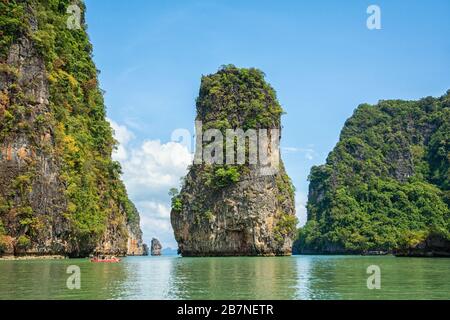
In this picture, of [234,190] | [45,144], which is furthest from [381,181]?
[45,144]

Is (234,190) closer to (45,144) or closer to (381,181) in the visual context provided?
(45,144)

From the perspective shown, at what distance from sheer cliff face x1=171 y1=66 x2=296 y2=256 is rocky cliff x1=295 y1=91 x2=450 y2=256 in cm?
2645

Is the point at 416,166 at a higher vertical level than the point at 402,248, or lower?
higher

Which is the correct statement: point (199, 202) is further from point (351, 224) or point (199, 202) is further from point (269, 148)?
point (351, 224)

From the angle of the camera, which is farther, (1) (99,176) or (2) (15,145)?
(1) (99,176)

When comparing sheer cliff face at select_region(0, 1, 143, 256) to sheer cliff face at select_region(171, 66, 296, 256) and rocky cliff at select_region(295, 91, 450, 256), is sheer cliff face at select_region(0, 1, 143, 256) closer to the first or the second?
sheer cliff face at select_region(171, 66, 296, 256)

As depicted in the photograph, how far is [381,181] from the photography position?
89.3 meters

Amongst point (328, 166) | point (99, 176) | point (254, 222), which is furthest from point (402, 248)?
point (328, 166)

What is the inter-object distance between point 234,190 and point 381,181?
43.4 m
